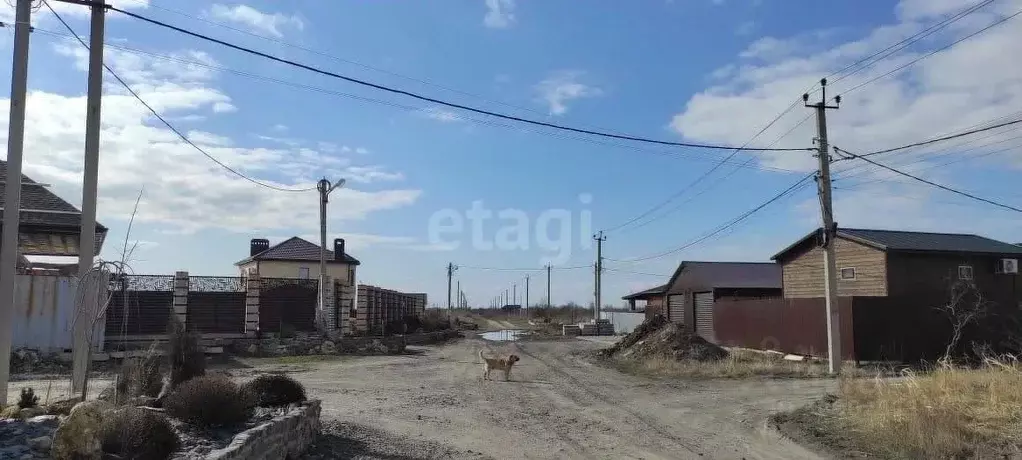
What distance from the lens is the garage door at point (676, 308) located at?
124 feet

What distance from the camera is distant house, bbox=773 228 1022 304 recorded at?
84.7ft

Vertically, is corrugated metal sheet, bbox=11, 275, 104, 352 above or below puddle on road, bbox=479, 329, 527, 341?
above

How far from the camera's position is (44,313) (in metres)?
21.3

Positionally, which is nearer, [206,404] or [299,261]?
[206,404]

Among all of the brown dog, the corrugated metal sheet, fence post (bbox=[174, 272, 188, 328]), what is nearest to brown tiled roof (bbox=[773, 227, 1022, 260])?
the brown dog

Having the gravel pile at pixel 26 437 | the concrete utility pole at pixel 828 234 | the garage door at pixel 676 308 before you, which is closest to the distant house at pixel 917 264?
the concrete utility pole at pixel 828 234

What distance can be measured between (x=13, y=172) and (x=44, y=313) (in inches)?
573

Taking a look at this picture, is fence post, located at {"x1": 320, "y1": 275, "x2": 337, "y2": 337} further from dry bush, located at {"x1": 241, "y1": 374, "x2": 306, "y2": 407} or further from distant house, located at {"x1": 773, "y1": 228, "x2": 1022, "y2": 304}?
dry bush, located at {"x1": 241, "y1": 374, "x2": 306, "y2": 407}

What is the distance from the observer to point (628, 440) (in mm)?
10242

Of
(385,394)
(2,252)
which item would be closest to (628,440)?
(385,394)

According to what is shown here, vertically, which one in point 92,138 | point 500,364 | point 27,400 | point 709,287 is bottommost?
point 500,364

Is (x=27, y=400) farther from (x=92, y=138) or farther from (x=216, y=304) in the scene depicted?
(x=216, y=304)

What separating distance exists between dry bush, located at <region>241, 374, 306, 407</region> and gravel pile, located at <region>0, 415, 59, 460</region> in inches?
102

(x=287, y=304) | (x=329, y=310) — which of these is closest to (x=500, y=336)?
(x=329, y=310)
